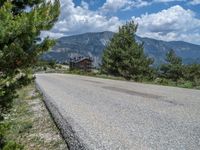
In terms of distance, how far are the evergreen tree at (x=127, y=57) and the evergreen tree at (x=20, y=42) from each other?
42618 mm

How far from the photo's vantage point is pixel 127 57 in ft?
165

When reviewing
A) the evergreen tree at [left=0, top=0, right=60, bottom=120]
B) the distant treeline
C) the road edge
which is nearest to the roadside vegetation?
the evergreen tree at [left=0, top=0, right=60, bottom=120]

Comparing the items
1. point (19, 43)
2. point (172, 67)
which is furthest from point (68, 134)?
point (172, 67)

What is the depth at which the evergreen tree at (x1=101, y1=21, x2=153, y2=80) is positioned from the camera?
50.3m

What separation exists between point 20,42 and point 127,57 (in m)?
45.2

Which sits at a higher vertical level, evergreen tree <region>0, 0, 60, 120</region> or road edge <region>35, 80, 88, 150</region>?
evergreen tree <region>0, 0, 60, 120</region>

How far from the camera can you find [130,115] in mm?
Result: 12414

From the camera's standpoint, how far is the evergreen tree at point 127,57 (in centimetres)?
5027

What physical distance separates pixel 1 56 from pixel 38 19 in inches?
30.9

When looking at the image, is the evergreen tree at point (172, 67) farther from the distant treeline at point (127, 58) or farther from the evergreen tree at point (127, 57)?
the evergreen tree at point (127, 57)

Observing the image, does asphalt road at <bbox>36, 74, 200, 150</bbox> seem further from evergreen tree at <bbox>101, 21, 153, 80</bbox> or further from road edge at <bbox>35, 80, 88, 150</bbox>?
evergreen tree at <bbox>101, 21, 153, 80</bbox>

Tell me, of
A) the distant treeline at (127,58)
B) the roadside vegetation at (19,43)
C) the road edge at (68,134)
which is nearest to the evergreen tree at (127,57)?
the distant treeline at (127,58)

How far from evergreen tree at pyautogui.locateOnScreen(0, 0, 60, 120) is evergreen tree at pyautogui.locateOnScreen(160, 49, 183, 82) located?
65.6 metres

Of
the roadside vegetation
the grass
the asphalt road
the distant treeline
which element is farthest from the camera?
the distant treeline
